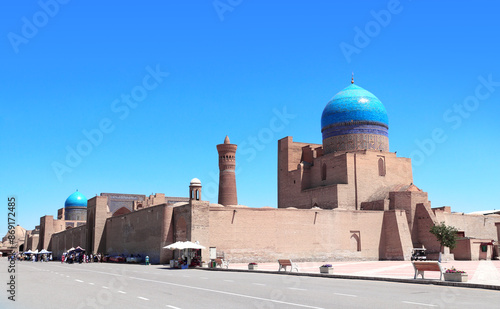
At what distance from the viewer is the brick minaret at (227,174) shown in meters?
44.2

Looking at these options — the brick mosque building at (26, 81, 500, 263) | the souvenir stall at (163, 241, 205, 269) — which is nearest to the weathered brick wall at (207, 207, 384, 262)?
the brick mosque building at (26, 81, 500, 263)

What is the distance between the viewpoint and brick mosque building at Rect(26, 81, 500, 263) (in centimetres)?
3238

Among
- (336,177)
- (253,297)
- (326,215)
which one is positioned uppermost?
(336,177)

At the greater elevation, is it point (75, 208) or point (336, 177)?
point (336, 177)

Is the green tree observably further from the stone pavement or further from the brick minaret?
the brick minaret

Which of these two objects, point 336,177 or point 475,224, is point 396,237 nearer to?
point 336,177

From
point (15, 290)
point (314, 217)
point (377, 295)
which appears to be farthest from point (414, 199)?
point (15, 290)

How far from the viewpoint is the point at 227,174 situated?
44.7 m

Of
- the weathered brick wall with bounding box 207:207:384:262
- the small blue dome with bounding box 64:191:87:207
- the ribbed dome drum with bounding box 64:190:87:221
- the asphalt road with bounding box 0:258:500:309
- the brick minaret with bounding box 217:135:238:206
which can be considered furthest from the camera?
the small blue dome with bounding box 64:191:87:207

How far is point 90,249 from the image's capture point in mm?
48969

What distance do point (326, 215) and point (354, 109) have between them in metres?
11.2

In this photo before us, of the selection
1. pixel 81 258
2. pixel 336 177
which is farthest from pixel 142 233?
pixel 336 177

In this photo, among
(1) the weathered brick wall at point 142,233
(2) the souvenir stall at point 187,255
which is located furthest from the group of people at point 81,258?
(2) the souvenir stall at point 187,255

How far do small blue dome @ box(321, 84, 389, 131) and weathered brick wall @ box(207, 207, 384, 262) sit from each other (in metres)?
9.05
